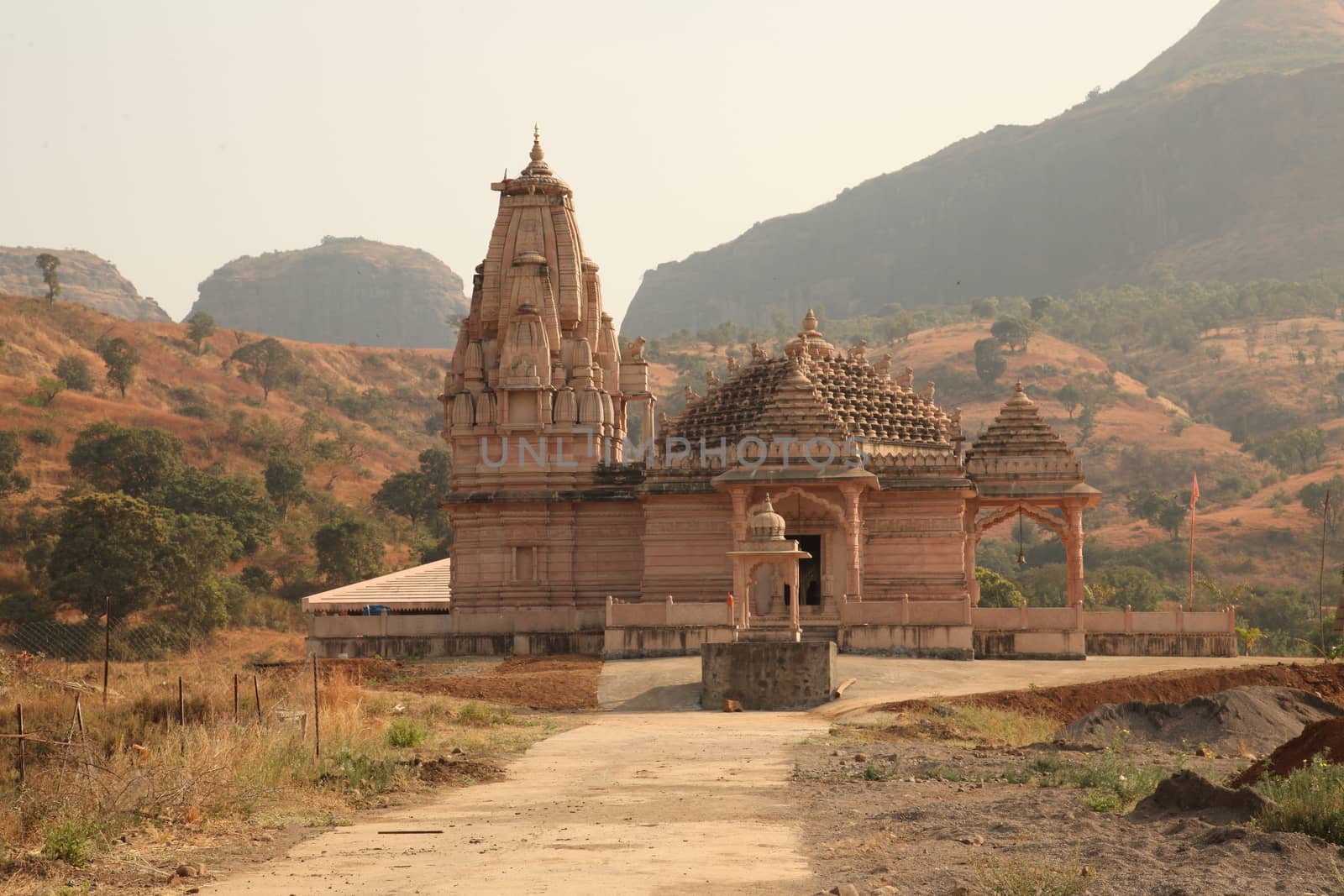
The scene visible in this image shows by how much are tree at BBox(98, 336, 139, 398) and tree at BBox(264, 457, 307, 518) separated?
72.1ft

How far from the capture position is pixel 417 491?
315ft

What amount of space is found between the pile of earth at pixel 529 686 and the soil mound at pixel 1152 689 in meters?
5.97

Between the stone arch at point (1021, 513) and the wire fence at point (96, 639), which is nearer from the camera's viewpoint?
the stone arch at point (1021, 513)

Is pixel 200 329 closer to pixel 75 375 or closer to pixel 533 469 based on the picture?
pixel 75 375

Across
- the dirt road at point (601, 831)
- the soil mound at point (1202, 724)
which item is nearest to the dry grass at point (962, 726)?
the soil mound at point (1202, 724)

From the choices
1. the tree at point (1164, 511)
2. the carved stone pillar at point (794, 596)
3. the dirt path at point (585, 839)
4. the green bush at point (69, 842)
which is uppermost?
the tree at point (1164, 511)

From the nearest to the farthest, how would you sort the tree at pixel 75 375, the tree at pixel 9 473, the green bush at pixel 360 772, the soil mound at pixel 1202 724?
the green bush at pixel 360 772
the soil mound at pixel 1202 724
the tree at pixel 9 473
the tree at pixel 75 375

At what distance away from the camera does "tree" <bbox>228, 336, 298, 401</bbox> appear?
134 metres

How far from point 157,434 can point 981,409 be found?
236ft

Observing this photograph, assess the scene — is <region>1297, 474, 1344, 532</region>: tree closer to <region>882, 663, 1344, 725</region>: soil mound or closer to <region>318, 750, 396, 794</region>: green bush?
<region>882, 663, 1344, 725</region>: soil mound

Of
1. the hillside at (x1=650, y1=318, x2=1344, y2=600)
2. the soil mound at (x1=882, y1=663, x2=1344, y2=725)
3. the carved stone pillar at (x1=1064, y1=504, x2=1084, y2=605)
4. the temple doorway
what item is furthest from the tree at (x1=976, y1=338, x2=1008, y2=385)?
the soil mound at (x1=882, y1=663, x2=1344, y2=725)

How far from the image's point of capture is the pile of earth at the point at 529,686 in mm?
31422

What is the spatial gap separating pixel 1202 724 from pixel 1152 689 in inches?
260

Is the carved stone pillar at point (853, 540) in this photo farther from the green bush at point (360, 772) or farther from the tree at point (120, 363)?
the tree at point (120, 363)
